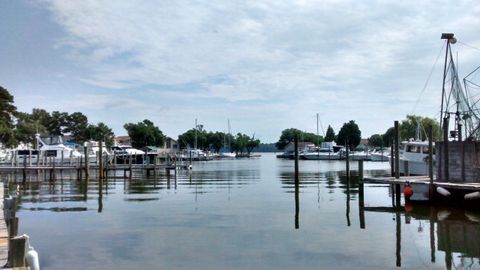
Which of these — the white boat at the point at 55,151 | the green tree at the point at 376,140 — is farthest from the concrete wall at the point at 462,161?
the green tree at the point at 376,140

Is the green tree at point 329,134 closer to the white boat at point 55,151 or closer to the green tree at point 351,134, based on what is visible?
the green tree at point 351,134

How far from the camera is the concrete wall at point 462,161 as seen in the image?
26469 millimetres

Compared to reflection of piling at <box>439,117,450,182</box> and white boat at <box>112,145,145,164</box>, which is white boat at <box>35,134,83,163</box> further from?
reflection of piling at <box>439,117,450,182</box>

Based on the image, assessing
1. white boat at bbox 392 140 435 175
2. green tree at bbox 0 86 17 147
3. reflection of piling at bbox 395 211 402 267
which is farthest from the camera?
green tree at bbox 0 86 17 147

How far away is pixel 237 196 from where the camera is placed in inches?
1356

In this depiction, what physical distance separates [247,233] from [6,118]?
73.9 meters

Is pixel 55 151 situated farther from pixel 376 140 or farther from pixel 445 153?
pixel 376 140

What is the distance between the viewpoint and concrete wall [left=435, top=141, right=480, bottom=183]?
26469mm

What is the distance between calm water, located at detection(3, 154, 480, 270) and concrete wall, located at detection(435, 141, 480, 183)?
2.30 meters

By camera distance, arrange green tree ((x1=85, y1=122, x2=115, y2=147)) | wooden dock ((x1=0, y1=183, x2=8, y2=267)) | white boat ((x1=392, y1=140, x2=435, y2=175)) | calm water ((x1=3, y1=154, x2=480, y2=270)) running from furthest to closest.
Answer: green tree ((x1=85, y1=122, x2=115, y2=147)) < white boat ((x1=392, y1=140, x2=435, y2=175)) < calm water ((x1=3, y1=154, x2=480, y2=270)) < wooden dock ((x1=0, y1=183, x2=8, y2=267))

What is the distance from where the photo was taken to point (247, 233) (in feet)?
65.1

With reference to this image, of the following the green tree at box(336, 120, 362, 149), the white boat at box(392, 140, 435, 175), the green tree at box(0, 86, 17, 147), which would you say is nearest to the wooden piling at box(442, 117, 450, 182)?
the white boat at box(392, 140, 435, 175)

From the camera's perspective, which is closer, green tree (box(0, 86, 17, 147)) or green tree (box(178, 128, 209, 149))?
green tree (box(0, 86, 17, 147))

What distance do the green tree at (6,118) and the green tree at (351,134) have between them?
371 ft
